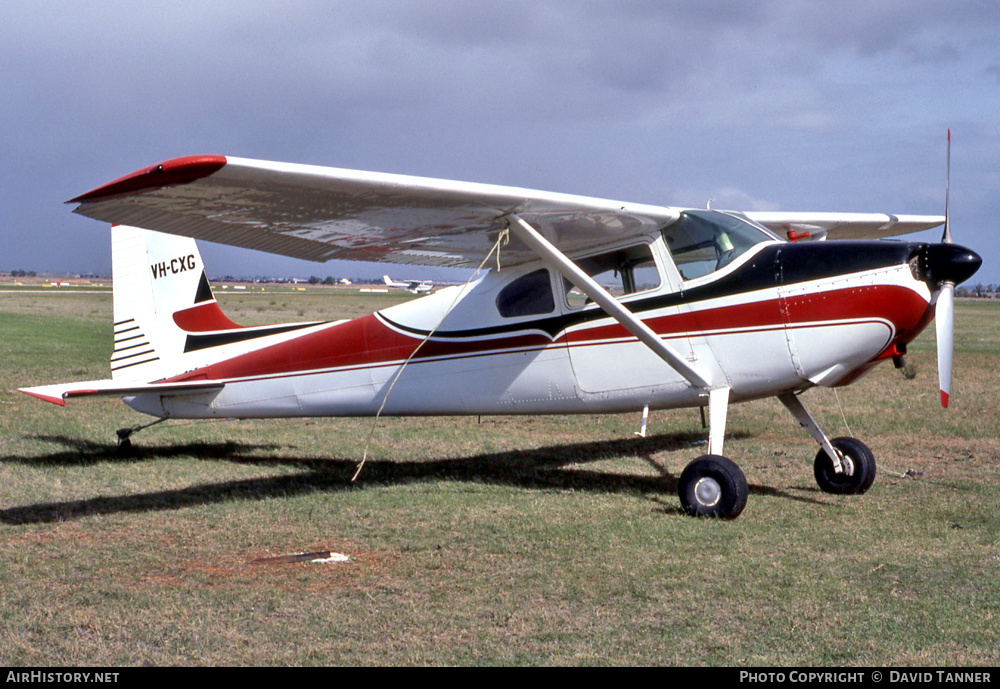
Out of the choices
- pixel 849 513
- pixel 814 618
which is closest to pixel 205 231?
pixel 814 618

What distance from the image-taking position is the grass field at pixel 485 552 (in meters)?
4.47

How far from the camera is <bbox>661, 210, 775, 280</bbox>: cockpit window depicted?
754 cm

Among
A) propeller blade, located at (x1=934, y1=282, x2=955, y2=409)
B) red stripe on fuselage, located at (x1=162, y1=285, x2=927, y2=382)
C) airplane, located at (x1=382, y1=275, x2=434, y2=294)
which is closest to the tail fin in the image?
red stripe on fuselage, located at (x1=162, y1=285, x2=927, y2=382)

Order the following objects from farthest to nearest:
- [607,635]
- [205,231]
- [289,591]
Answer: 1. [205,231]
2. [289,591]
3. [607,635]

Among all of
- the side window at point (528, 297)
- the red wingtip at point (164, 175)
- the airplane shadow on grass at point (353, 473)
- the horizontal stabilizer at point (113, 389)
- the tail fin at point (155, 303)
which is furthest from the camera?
the tail fin at point (155, 303)

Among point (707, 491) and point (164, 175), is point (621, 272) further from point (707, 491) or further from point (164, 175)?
point (164, 175)

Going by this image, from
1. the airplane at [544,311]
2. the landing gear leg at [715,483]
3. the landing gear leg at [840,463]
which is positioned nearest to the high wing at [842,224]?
the airplane at [544,311]

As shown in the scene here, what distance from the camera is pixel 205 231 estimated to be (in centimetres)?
705

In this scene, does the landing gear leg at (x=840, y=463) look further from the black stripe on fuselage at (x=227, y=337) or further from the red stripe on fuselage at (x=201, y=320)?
the red stripe on fuselage at (x=201, y=320)

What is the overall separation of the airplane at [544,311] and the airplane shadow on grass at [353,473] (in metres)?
0.77

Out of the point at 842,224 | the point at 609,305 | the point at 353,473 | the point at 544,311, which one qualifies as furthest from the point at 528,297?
the point at 842,224

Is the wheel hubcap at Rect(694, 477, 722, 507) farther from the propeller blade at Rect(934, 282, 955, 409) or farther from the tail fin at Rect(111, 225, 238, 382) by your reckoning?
the tail fin at Rect(111, 225, 238, 382)
